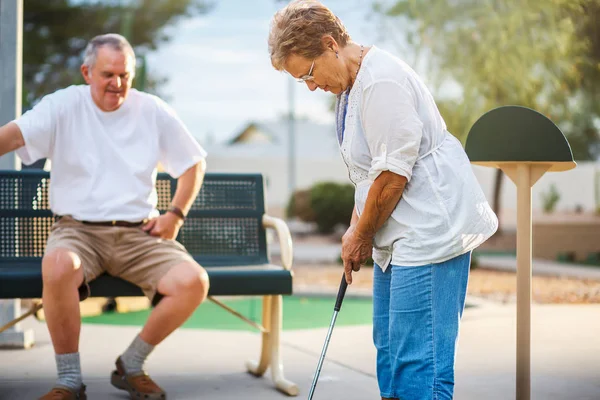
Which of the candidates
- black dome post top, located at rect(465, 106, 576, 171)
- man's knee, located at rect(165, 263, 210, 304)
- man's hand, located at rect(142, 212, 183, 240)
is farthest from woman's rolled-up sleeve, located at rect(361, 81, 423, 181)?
man's hand, located at rect(142, 212, 183, 240)

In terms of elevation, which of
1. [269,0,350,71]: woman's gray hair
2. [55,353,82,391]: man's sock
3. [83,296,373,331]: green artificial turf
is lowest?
[83,296,373,331]: green artificial turf

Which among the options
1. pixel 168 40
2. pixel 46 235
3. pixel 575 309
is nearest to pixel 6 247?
pixel 46 235

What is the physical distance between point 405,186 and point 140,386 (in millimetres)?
1445

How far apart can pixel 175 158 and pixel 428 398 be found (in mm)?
1690

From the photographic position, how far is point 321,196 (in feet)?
58.5

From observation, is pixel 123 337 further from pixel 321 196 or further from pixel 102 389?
pixel 321 196

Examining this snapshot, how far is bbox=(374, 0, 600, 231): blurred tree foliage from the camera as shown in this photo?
1231 cm

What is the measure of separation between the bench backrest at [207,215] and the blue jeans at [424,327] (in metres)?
1.72

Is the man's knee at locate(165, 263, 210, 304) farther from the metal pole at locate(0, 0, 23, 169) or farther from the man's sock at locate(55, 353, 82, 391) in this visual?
the metal pole at locate(0, 0, 23, 169)

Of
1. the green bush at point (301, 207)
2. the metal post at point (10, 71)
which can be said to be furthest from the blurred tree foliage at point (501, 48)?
the metal post at point (10, 71)

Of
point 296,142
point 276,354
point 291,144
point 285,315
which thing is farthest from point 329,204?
point 296,142

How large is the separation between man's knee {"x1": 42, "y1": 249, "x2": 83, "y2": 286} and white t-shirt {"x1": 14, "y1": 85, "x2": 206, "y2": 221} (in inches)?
9.5

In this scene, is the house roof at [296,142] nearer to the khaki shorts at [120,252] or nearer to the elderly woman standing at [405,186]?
the khaki shorts at [120,252]

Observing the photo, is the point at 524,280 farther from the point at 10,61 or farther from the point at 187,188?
the point at 10,61
